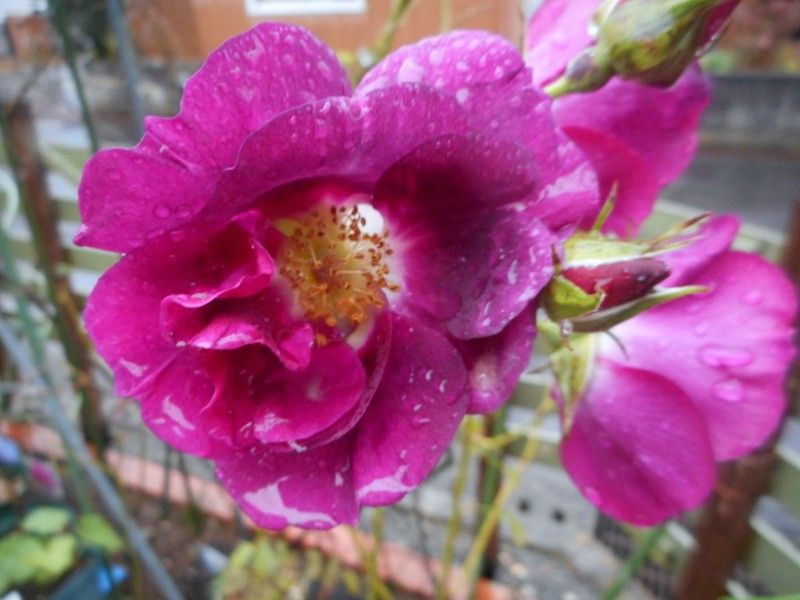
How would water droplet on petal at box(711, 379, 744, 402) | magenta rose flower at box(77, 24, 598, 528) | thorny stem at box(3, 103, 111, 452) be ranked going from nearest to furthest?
magenta rose flower at box(77, 24, 598, 528) < water droplet on petal at box(711, 379, 744, 402) < thorny stem at box(3, 103, 111, 452)

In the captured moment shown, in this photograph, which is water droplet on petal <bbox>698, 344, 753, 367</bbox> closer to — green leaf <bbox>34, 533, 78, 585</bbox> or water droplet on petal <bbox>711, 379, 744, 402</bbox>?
water droplet on petal <bbox>711, 379, 744, 402</bbox>

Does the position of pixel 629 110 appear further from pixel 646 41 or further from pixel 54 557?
pixel 54 557

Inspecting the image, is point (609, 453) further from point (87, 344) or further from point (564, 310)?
point (87, 344)

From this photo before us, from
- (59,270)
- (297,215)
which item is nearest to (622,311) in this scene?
(297,215)

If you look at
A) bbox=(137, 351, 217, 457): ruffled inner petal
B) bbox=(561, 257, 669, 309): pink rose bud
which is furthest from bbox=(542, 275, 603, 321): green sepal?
bbox=(137, 351, 217, 457): ruffled inner petal

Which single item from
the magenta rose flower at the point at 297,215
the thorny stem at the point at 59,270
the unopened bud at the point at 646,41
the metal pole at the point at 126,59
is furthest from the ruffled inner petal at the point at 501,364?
the thorny stem at the point at 59,270

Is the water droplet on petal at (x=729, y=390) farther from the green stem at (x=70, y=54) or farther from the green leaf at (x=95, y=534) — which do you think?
the green leaf at (x=95, y=534)
